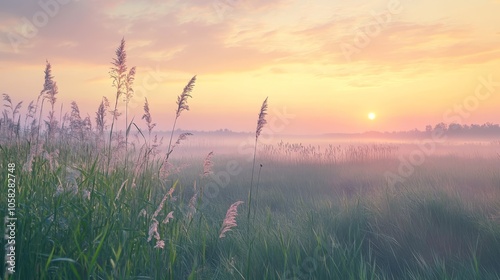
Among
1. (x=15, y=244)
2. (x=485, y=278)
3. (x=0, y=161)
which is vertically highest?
(x=0, y=161)

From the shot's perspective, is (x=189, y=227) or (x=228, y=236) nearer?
(x=189, y=227)

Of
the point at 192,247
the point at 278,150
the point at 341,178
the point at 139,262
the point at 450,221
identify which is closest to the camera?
the point at 139,262

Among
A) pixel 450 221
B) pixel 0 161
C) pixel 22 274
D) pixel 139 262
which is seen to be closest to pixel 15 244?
pixel 22 274

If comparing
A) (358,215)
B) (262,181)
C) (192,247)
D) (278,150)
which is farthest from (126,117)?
(278,150)

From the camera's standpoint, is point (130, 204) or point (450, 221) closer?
point (130, 204)

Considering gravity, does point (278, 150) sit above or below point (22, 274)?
above

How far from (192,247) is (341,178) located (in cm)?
654

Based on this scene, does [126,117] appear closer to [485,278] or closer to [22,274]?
[22,274]

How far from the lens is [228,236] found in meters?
4.55

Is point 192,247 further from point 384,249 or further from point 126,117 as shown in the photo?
point 384,249

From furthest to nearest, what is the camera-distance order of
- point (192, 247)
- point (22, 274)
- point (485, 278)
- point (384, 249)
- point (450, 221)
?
point (450, 221) → point (384, 249) → point (192, 247) → point (485, 278) → point (22, 274)

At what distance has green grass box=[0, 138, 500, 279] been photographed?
10.1ft

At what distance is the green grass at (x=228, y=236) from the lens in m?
3.08

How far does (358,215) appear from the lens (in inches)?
206
